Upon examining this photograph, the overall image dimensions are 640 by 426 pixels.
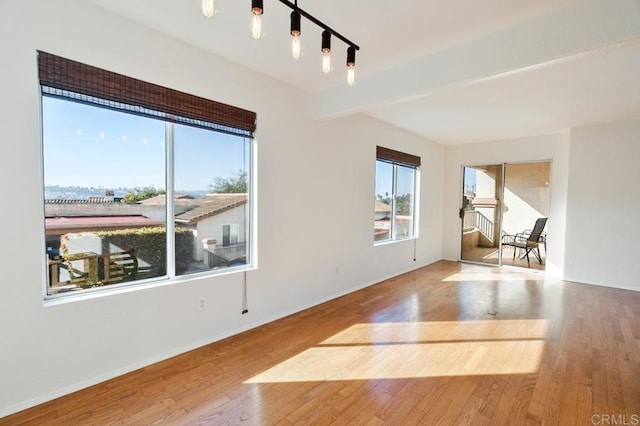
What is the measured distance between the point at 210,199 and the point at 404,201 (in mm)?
3853

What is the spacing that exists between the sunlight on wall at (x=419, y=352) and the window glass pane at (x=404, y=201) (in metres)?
2.46

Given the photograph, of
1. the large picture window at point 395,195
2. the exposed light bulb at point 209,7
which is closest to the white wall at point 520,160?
the large picture window at point 395,195

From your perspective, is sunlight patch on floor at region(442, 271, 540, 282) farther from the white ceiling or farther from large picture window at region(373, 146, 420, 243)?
the white ceiling

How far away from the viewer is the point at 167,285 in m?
2.48

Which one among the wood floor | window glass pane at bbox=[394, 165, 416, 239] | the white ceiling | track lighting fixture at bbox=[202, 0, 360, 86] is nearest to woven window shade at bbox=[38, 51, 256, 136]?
the white ceiling

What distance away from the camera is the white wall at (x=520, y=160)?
527cm

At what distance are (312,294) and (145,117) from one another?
8.69 ft

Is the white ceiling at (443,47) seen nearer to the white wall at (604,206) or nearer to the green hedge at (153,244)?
the white wall at (604,206)

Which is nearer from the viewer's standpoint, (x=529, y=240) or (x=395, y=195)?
(x=395, y=195)

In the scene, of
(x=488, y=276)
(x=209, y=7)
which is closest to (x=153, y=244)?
(x=209, y=7)

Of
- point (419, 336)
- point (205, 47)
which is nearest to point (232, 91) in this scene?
point (205, 47)

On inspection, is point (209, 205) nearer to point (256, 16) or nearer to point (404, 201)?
point (256, 16)

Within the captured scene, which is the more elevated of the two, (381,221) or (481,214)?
(481,214)

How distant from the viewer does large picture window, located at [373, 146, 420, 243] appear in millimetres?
4864
